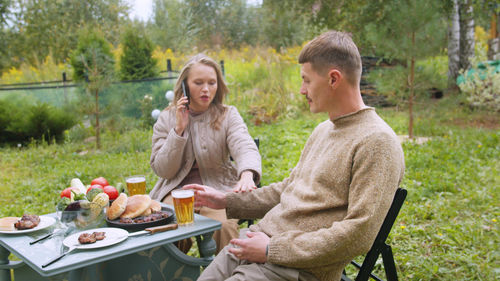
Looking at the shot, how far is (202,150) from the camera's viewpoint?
9.37ft

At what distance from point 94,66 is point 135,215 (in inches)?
248

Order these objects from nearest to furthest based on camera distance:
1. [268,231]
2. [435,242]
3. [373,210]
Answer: [373,210]
[268,231]
[435,242]

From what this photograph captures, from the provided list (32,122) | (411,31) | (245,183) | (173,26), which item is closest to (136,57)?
(32,122)

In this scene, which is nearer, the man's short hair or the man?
the man

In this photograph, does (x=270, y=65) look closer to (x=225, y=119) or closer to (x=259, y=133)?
(x=259, y=133)

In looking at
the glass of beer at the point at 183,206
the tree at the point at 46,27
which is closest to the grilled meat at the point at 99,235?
the glass of beer at the point at 183,206

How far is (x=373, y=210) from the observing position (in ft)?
4.83

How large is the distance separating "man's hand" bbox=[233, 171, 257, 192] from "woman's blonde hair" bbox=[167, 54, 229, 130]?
0.51m

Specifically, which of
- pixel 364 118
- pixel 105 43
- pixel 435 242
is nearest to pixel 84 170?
pixel 105 43

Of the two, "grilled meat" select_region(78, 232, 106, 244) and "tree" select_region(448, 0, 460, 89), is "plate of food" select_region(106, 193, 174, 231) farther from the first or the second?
"tree" select_region(448, 0, 460, 89)

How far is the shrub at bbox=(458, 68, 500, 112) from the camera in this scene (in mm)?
8055

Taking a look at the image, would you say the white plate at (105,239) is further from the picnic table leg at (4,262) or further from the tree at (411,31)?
the tree at (411,31)

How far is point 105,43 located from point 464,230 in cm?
763

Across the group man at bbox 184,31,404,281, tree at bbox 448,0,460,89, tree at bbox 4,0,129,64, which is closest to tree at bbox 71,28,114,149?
man at bbox 184,31,404,281
